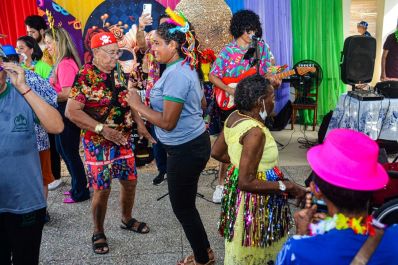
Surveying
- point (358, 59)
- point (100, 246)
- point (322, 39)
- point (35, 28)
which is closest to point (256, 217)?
point (100, 246)

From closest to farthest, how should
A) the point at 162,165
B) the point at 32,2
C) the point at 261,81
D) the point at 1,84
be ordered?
1. the point at 1,84
2. the point at 261,81
3. the point at 162,165
4. the point at 32,2

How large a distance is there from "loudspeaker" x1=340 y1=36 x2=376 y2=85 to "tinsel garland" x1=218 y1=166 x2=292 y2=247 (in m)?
3.83

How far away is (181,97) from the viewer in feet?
7.74

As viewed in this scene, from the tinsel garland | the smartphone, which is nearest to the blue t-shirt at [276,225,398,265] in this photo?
the tinsel garland

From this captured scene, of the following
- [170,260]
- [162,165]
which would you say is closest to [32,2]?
[162,165]

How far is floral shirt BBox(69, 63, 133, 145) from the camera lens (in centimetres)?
280

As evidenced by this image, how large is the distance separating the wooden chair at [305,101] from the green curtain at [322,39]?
25 cm

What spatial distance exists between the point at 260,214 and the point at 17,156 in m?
1.24

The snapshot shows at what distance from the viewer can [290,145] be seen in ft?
20.2

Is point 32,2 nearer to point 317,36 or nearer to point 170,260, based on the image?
point 317,36

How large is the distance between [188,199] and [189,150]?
32cm

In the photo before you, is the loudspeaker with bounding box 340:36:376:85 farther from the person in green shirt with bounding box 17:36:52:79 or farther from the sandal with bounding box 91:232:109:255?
the sandal with bounding box 91:232:109:255

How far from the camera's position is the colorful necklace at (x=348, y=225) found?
1236mm

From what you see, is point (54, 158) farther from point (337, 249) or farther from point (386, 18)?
point (386, 18)
